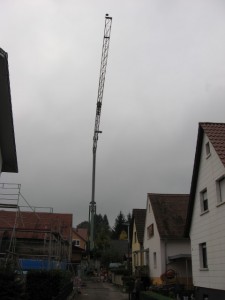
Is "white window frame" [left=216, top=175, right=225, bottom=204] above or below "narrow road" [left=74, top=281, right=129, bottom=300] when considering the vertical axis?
above

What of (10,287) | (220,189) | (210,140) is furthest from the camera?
(210,140)

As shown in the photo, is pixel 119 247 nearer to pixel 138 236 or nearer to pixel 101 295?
pixel 138 236

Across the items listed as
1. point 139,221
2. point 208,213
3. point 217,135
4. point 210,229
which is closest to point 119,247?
point 139,221

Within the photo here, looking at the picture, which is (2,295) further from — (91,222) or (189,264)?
(91,222)

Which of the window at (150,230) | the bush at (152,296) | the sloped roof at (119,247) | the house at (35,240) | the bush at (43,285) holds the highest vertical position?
the sloped roof at (119,247)

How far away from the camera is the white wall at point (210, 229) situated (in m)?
16.9

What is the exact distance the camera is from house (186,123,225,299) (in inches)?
669

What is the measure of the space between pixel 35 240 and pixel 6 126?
19.0 m

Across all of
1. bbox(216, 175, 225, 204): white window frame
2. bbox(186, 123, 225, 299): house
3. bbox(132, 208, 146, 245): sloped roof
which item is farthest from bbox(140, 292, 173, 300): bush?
bbox(132, 208, 146, 245): sloped roof

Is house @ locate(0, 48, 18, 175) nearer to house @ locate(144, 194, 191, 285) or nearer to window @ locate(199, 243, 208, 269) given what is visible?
window @ locate(199, 243, 208, 269)

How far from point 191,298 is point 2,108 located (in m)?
14.7

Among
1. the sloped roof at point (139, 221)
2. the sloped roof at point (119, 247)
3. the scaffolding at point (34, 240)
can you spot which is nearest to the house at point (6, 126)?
the scaffolding at point (34, 240)

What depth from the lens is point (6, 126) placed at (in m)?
13.3

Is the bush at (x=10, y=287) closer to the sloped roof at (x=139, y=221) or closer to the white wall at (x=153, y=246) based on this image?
the white wall at (x=153, y=246)
